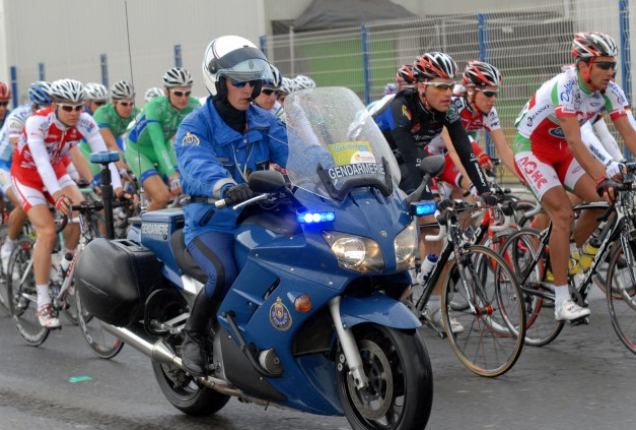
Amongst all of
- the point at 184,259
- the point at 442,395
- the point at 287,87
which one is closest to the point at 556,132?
the point at 442,395

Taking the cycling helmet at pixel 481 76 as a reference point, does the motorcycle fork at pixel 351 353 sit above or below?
below

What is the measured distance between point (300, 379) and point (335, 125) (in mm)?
1271

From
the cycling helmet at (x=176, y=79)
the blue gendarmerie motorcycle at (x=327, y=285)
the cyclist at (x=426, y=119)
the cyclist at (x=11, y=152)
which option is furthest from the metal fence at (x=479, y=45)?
the blue gendarmerie motorcycle at (x=327, y=285)

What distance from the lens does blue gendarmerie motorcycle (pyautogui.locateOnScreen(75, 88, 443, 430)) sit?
5.43 metres

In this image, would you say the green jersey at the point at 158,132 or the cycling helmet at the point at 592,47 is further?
the green jersey at the point at 158,132

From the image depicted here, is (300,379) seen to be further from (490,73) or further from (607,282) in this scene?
(490,73)

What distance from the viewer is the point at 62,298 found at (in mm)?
9414

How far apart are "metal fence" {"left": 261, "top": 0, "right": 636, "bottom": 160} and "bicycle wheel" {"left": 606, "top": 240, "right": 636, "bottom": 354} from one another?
23.3 ft

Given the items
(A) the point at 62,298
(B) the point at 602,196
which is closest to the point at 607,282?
(B) the point at 602,196

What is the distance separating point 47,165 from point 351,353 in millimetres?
4837

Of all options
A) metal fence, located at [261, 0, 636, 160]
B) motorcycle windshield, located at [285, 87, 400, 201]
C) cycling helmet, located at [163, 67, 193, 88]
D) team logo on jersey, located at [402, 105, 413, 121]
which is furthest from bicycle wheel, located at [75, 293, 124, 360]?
metal fence, located at [261, 0, 636, 160]

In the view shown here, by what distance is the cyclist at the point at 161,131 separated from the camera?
1235 centimetres

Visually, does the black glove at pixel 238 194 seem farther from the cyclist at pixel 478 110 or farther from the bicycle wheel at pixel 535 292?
the cyclist at pixel 478 110

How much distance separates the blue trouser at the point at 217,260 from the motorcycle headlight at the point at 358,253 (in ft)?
2.66
